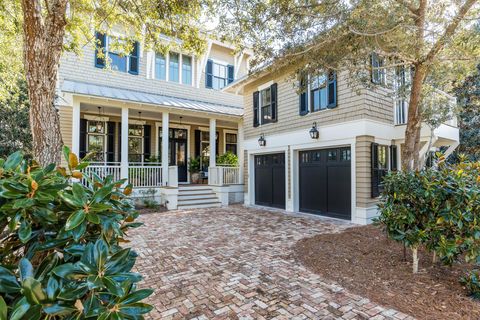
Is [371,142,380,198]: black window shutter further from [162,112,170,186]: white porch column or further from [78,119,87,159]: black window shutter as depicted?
[78,119,87,159]: black window shutter

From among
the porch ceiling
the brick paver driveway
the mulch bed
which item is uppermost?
the porch ceiling

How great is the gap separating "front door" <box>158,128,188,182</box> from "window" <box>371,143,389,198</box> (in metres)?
8.54

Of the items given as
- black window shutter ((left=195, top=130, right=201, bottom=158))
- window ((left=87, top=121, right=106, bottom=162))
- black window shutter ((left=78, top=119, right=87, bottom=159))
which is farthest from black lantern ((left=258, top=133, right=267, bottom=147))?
black window shutter ((left=78, top=119, right=87, bottom=159))

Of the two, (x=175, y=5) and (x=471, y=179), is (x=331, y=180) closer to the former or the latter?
(x=471, y=179)

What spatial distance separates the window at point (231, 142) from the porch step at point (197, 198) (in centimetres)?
365

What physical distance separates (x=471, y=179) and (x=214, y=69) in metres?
12.4

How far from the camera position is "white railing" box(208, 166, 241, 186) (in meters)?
11.4

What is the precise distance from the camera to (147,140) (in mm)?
12375

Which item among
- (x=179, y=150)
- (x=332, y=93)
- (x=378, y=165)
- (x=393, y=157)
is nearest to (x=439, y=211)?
(x=378, y=165)

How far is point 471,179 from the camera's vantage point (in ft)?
11.7

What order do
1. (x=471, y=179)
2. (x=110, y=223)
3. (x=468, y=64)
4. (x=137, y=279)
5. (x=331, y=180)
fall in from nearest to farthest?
(x=137, y=279) → (x=110, y=223) → (x=471, y=179) → (x=468, y=64) → (x=331, y=180)

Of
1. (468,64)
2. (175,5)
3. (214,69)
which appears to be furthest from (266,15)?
(214,69)

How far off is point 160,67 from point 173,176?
5.63 m

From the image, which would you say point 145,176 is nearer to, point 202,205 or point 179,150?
point 202,205
